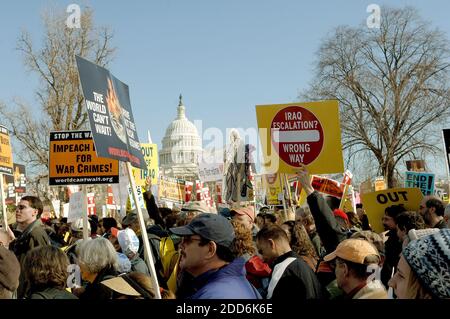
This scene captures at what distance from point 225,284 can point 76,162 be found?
656cm

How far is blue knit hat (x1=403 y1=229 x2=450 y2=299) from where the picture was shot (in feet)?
6.88

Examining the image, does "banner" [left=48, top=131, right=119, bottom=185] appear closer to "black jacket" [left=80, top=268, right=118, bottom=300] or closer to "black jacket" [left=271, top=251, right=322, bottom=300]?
"black jacket" [left=80, top=268, right=118, bottom=300]

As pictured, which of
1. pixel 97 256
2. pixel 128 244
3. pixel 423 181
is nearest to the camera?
pixel 97 256

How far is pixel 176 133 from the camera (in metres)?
140

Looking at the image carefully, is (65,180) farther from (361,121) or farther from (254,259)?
(361,121)

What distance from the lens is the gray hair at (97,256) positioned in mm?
4941

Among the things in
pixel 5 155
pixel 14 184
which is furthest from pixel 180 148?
pixel 5 155

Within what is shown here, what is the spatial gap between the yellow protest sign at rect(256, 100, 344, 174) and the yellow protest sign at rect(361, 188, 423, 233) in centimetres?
93

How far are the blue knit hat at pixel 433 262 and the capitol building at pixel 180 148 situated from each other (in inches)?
4532

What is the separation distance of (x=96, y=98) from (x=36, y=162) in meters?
32.4

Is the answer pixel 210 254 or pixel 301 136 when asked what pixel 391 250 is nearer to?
pixel 301 136

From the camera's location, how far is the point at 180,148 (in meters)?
134

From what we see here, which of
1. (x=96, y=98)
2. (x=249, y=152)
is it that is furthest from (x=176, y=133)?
(x=96, y=98)

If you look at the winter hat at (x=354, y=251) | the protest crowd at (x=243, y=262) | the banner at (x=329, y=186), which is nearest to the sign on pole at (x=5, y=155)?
the protest crowd at (x=243, y=262)
